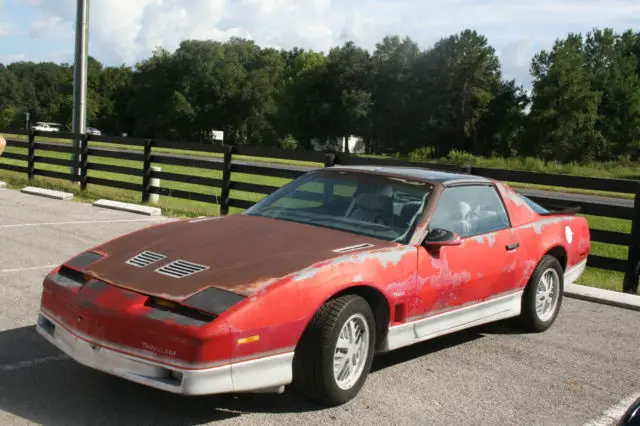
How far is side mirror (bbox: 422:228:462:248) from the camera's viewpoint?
480 centimetres

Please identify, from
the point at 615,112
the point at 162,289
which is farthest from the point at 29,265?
the point at 615,112

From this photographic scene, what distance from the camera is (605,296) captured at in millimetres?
7773

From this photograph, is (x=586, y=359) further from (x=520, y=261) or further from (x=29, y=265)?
(x=29, y=265)

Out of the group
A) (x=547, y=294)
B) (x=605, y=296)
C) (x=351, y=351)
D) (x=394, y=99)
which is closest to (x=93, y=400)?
(x=351, y=351)

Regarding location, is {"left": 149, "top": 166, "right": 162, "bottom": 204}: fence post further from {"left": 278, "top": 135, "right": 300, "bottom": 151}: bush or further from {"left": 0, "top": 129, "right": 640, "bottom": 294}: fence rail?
{"left": 278, "top": 135, "right": 300, "bottom": 151}: bush

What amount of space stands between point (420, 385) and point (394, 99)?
9039cm

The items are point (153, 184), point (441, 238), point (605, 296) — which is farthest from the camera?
point (153, 184)

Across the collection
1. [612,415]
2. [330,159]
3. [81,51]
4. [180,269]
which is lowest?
[612,415]

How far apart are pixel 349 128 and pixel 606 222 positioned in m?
77.3

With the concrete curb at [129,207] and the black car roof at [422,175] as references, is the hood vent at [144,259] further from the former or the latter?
the concrete curb at [129,207]

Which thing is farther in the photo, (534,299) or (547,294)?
(547,294)

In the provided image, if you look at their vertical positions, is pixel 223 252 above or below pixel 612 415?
above

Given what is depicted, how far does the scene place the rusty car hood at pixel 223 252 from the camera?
394 centimetres

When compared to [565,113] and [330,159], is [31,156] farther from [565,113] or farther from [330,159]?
[565,113]
